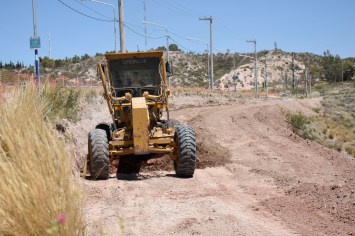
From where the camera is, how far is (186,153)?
11039 mm

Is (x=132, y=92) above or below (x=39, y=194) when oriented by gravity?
above

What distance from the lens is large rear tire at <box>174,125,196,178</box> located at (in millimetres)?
11047

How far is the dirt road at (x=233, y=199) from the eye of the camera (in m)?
→ 7.14

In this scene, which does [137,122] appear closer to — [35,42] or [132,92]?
[132,92]

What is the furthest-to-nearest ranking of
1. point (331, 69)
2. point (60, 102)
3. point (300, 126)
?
point (331, 69), point (300, 126), point (60, 102)

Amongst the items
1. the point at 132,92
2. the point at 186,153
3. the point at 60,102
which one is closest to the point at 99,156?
the point at 186,153

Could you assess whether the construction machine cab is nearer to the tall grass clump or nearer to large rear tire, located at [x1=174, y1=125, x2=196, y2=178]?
large rear tire, located at [x1=174, y1=125, x2=196, y2=178]

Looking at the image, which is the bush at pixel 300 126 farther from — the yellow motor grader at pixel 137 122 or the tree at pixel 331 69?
the tree at pixel 331 69

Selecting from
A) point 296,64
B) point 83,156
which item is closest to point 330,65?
point 296,64

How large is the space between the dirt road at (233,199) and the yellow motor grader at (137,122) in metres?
0.55

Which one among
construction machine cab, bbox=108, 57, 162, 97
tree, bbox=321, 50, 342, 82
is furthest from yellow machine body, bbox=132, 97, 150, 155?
tree, bbox=321, 50, 342, 82

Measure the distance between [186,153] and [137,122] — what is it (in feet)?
4.08

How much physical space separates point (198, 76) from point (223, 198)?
103 m

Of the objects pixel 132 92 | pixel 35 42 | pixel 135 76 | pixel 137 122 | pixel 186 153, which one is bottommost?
pixel 186 153
